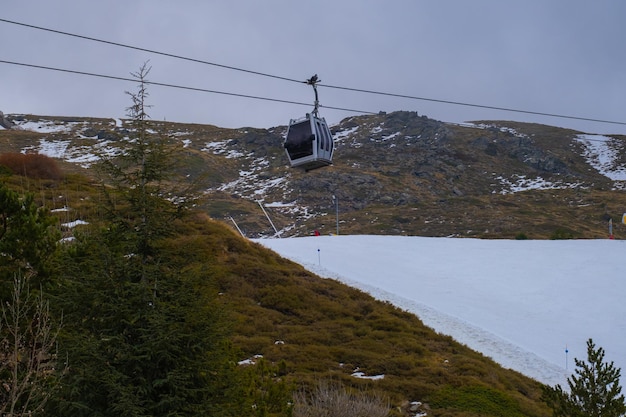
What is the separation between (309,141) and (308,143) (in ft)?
0.19

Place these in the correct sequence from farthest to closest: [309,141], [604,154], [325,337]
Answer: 1. [604,154]
2. [325,337]
3. [309,141]

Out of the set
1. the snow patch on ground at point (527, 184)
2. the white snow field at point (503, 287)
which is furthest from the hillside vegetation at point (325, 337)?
the snow patch on ground at point (527, 184)

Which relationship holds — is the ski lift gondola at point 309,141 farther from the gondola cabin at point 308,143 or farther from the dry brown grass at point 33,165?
the dry brown grass at point 33,165

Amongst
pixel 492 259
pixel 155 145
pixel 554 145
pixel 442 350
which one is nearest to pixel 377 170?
pixel 554 145

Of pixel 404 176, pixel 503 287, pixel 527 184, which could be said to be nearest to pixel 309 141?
pixel 503 287

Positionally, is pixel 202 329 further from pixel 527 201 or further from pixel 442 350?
pixel 527 201

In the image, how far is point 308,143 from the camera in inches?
495

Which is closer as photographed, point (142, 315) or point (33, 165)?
point (142, 315)

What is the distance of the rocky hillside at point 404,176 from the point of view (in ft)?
262

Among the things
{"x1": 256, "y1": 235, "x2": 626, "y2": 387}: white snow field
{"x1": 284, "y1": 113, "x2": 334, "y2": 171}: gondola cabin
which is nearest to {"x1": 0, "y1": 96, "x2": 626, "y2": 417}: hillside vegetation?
{"x1": 256, "y1": 235, "x2": 626, "y2": 387}: white snow field

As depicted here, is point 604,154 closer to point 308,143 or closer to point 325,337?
point 325,337

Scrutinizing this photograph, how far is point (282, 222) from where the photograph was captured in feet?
274

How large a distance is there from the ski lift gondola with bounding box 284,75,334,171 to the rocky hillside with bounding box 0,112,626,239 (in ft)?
131

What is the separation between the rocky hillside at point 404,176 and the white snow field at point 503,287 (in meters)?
15.8
